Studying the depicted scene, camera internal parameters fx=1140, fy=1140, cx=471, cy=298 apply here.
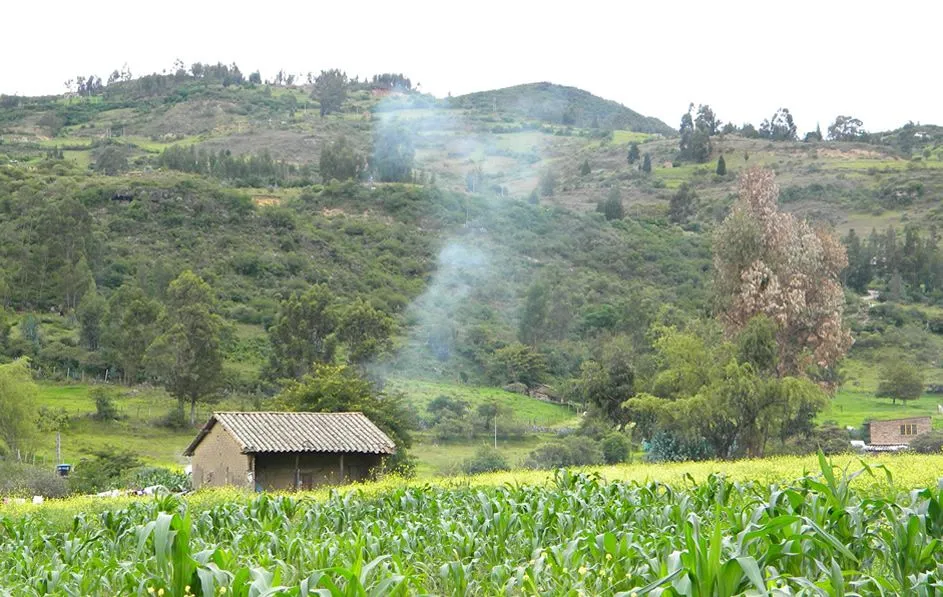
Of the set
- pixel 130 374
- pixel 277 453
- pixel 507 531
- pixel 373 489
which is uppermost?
pixel 507 531

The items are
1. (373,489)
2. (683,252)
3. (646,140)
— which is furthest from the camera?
(646,140)

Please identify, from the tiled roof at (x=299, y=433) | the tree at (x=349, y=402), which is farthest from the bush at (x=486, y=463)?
the tiled roof at (x=299, y=433)

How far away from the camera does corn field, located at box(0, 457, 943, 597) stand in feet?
24.5

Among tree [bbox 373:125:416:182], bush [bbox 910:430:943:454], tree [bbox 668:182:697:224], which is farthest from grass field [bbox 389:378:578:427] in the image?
tree [bbox 373:125:416:182]

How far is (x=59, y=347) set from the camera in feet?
222

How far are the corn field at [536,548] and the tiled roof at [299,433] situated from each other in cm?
1727

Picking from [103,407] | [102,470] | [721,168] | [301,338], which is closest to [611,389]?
[301,338]

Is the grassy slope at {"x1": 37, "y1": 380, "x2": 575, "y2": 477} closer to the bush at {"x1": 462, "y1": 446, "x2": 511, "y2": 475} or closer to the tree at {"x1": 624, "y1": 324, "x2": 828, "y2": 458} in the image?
the bush at {"x1": 462, "y1": 446, "x2": 511, "y2": 475}

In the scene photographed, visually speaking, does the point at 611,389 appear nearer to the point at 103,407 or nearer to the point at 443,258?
the point at 103,407

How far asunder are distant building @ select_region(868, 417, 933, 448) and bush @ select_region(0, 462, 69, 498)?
3358 cm

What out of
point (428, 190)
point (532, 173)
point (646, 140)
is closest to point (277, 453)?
point (428, 190)

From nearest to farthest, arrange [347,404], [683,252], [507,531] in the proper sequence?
[507,531] < [347,404] < [683,252]

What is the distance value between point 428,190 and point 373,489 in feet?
315

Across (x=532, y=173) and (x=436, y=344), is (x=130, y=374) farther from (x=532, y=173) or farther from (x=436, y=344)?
(x=532, y=173)
